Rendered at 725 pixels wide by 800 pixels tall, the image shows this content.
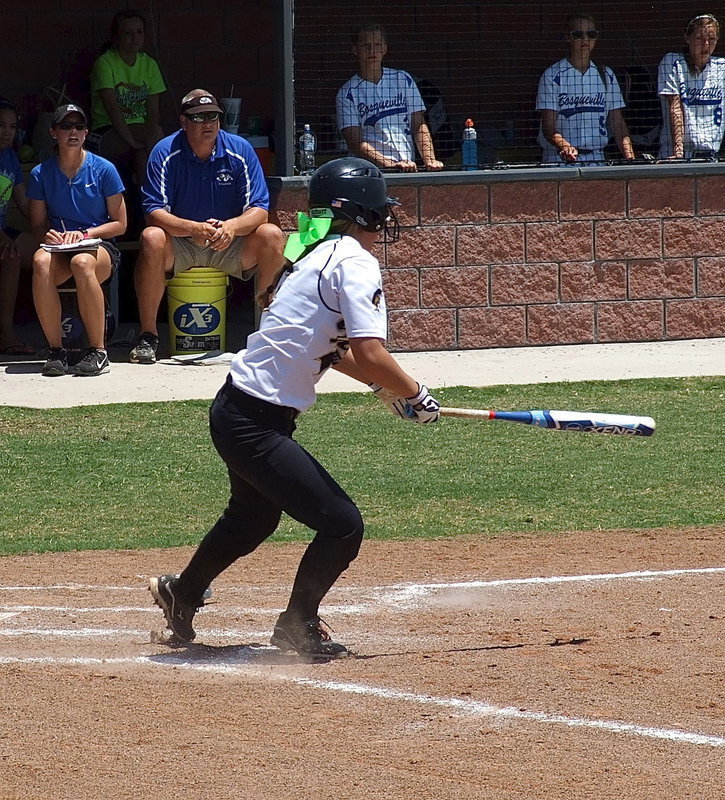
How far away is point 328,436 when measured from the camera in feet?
28.4

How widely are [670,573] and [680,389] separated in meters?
3.94

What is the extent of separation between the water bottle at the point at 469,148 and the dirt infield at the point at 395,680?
17.0 feet

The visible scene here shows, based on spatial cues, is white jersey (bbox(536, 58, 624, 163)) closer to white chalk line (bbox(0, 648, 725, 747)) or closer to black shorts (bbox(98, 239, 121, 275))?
black shorts (bbox(98, 239, 121, 275))

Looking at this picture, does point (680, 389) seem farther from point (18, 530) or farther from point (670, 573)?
point (18, 530)

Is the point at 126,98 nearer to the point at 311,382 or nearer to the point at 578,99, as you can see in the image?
the point at 578,99

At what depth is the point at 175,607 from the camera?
5.10 metres

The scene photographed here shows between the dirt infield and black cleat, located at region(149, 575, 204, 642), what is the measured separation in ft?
0.23

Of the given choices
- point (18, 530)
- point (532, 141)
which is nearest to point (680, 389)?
point (532, 141)

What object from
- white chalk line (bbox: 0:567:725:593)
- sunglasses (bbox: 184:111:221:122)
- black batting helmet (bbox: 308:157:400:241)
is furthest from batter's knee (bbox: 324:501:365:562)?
sunglasses (bbox: 184:111:221:122)

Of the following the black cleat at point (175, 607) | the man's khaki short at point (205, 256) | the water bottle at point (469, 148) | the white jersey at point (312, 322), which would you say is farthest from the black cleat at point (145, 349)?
the white jersey at point (312, 322)

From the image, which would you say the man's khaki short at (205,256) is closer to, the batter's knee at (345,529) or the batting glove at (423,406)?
the batting glove at (423,406)

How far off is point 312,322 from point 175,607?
1.21 m

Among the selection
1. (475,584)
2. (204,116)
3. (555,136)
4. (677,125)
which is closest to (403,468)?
(475,584)

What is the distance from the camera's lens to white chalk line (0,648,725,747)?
13.5ft
